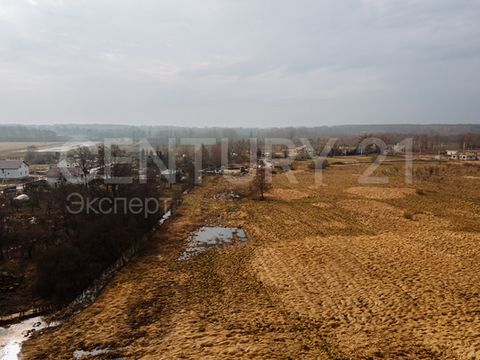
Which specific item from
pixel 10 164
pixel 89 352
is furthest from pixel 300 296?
pixel 10 164

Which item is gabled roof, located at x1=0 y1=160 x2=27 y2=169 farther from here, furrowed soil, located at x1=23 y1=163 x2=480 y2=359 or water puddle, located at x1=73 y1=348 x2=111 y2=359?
water puddle, located at x1=73 y1=348 x2=111 y2=359

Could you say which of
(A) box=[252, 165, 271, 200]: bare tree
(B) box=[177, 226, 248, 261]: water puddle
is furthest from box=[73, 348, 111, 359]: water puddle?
(A) box=[252, 165, 271, 200]: bare tree

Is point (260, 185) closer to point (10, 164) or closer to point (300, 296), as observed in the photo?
point (300, 296)

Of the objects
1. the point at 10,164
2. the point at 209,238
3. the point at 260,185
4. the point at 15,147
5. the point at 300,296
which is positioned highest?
the point at 15,147

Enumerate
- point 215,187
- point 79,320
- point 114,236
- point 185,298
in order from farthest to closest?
point 215,187 → point 114,236 → point 185,298 → point 79,320

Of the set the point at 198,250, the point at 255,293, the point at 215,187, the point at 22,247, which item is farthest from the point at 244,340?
the point at 215,187

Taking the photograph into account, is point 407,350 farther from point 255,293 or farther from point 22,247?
point 22,247

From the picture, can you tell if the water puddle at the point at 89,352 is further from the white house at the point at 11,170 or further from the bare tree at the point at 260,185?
the white house at the point at 11,170
